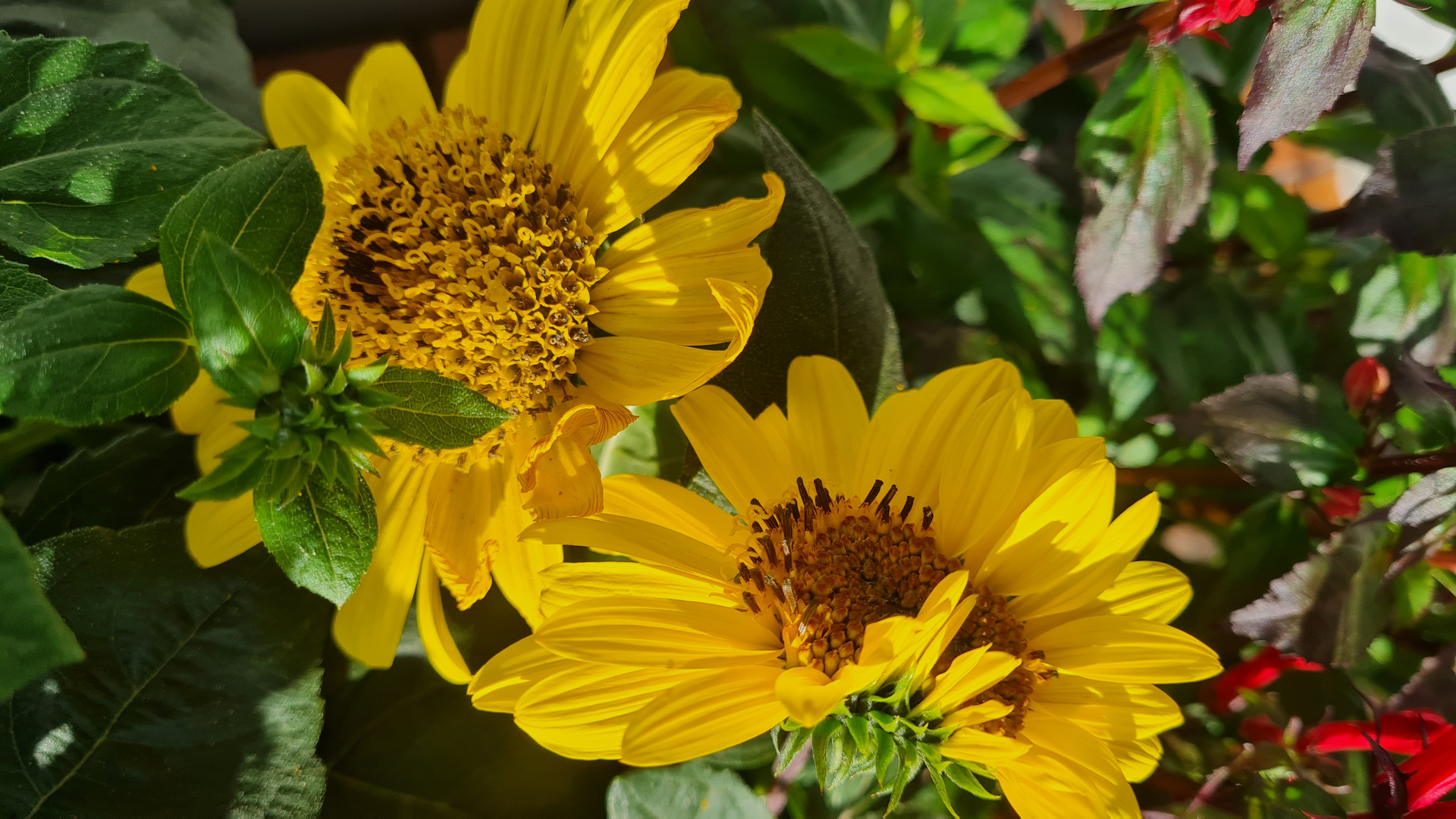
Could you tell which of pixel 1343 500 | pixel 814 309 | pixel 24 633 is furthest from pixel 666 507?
pixel 1343 500

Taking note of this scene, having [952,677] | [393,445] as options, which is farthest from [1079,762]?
[393,445]

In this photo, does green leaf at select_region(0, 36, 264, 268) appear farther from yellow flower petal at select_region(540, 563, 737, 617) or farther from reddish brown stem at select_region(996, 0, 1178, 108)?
reddish brown stem at select_region(996, 0, 1178, 108)

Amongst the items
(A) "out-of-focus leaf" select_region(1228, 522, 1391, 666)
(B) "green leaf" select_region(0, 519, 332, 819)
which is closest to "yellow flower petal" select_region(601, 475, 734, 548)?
(B) "green leaf" select_region(0, 519, 332, 819)

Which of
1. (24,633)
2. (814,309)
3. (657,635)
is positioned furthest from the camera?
(814,309)

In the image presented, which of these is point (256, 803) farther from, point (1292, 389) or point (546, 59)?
point (1292, 389)

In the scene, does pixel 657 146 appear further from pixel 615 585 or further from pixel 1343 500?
pixel 1343 500

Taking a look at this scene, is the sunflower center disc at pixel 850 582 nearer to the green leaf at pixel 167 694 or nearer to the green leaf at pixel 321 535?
the green leaf at pixel 321 535

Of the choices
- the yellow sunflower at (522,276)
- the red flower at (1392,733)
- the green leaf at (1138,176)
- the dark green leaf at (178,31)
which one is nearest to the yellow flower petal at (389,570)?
the yellow sunflower at (522,276)
